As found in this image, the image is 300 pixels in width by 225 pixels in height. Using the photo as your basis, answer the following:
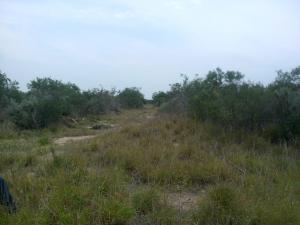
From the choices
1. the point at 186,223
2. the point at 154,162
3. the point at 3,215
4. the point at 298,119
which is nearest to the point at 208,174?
the point at 154,162

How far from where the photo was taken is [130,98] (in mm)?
42438

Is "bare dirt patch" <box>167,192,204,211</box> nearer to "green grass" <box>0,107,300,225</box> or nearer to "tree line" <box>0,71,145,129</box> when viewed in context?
"green grass" <box>0,107,300,225</box>

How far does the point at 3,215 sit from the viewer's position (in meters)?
4.13

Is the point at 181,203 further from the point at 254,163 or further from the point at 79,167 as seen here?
the point at 254,163

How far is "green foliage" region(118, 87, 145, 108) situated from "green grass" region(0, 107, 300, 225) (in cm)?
3292

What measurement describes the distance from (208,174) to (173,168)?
55 centimetres

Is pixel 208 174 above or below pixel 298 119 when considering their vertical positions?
below

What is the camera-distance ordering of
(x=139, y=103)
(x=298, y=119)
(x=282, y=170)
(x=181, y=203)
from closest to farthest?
(x=181, y=203)
(x=282, y=170)
(x=298, y=119)
(x=139, y=103)

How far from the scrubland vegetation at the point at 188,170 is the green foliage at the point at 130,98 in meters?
28.4

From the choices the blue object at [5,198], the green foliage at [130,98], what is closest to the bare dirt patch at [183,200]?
the blue object at [5,198]

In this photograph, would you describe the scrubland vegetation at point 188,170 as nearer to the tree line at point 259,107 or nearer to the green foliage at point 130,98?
the tree line at point 259,107

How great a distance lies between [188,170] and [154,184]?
36.8 inches

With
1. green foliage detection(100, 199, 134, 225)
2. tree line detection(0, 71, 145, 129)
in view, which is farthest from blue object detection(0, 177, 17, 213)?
tree line detection(0, 71, 145, 129)

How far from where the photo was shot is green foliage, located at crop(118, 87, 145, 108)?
137 ft
